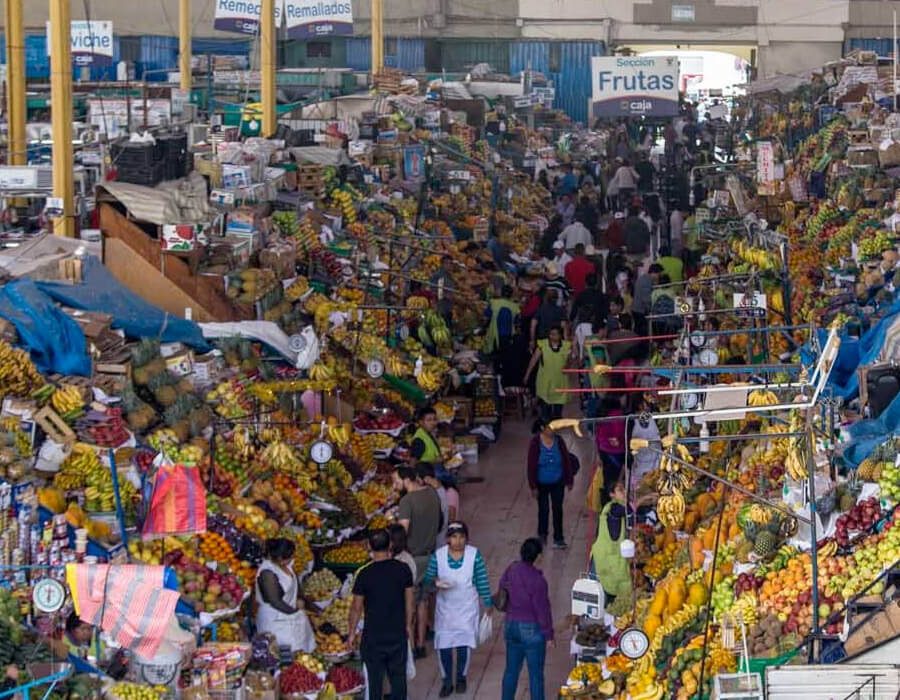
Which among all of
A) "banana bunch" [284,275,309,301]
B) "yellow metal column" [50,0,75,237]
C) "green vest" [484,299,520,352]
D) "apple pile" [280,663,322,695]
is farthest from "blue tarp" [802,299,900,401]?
"yellow metal column" [50,0,75,237]

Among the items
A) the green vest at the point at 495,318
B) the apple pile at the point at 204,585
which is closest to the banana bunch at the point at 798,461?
the apple pile at the point at 204,585

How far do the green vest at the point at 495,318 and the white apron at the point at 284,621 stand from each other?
7702mm

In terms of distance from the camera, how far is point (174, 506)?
930 cm

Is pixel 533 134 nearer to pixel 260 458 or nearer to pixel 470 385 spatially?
pixel 470 385

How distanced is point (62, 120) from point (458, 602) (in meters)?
5.30

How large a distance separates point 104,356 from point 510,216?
545 inches

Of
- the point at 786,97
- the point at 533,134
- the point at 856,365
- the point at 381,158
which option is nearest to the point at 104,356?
the point at 856,365

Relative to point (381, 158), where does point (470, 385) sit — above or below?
below

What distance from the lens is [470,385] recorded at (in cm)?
1641

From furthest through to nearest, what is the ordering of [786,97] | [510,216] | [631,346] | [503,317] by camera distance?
[786,97] → [510,216] → [503,317] → [631,346]

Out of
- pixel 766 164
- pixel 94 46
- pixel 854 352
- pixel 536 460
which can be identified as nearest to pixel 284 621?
pixel 536 460

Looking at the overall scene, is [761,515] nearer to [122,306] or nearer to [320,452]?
[320,452]

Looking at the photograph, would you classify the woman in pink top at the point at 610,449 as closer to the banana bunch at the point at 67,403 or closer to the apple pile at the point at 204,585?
the apple pile at the point at 204,585

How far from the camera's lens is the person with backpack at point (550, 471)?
12.6 metres
